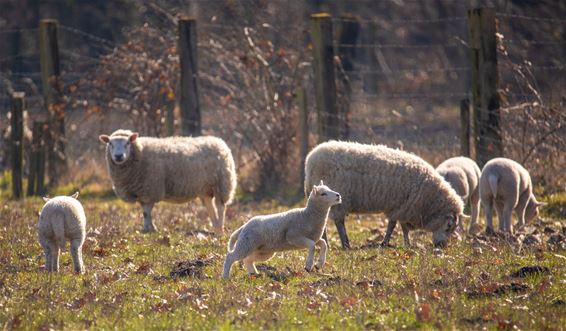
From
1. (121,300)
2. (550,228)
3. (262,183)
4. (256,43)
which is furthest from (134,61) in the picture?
(121,300)

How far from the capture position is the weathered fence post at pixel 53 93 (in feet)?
52.9

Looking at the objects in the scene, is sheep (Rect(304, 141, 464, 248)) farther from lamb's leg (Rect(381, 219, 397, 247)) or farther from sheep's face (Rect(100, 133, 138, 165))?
sheep's face (Rect(100, 133, 138, 165))

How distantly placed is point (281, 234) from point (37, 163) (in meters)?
8.17

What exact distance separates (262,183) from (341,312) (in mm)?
8831

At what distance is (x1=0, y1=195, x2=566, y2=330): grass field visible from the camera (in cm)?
637

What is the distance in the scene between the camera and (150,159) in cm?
1228

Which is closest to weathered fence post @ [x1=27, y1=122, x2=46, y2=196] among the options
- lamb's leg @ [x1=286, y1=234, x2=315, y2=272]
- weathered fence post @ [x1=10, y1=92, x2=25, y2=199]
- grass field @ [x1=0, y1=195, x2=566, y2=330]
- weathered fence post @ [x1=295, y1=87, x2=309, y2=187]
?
weathered fence post @ [x1=10, y1=92, x2=25, y2=199]

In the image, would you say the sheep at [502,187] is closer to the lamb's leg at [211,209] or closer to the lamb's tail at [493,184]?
the lamb's tail at [493,184]

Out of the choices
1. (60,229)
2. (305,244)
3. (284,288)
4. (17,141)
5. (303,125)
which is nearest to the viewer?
(284,288)

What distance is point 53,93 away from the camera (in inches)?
639

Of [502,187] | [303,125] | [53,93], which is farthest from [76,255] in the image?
[53,93]

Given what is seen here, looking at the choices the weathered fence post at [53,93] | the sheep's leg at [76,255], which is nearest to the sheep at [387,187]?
the sheep's leg at [76,255]

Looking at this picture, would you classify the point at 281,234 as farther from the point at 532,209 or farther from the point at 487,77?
the point at 487,77

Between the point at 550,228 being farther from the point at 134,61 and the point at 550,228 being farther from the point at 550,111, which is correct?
the point at 134,61
